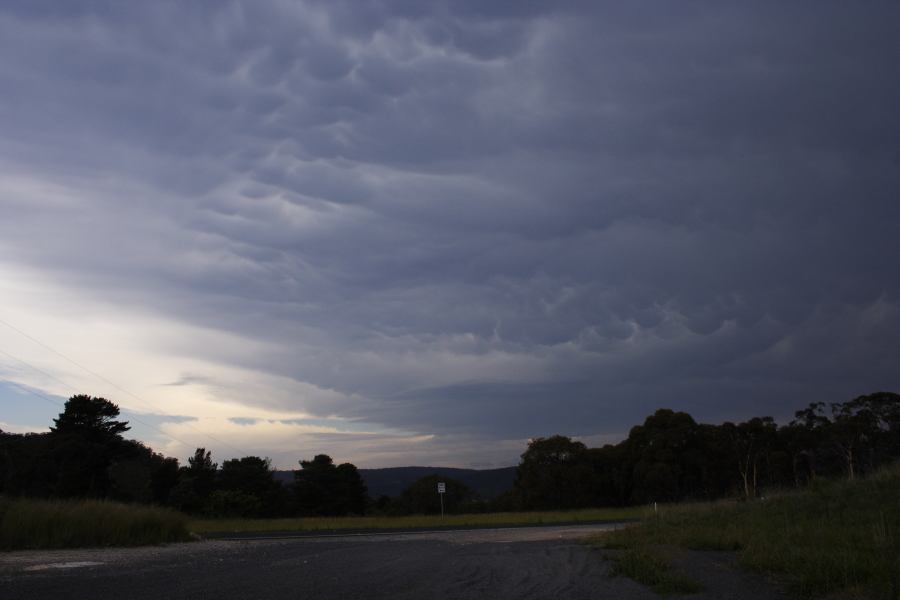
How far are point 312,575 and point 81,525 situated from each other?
1173 cm

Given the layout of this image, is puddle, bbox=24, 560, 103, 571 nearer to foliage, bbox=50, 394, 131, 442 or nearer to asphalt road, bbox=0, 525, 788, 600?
asphalt road, bbox=0, 525, 788, 600

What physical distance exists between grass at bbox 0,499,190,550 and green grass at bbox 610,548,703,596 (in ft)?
48.6

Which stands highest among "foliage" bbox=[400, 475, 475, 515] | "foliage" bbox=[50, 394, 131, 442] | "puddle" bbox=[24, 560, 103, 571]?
"foliage" bbox=[50, 394, 131, 442]

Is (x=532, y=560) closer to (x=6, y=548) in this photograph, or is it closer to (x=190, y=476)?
(x=6, y=548)

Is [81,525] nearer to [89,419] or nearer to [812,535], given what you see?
[812,535]

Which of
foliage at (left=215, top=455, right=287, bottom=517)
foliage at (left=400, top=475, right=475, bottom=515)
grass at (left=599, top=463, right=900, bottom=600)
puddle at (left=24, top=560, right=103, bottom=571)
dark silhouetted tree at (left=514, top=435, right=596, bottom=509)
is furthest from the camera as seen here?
foliage at (left=400, top=475, right=475, bottom=515)

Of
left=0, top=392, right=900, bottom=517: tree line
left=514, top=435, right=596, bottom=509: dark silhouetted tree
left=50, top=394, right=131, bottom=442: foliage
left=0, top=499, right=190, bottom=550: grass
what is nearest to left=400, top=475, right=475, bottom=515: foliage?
left=0, top=392, right=900, bottom=517: tree line

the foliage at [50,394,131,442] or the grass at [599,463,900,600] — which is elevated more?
the foliage at [50,394,131,442]

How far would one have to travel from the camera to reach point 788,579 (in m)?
9.82

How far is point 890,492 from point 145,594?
17231mm

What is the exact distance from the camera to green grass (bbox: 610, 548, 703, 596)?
33.0ft

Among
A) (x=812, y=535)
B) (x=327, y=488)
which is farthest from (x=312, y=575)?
(x=327, y=488)

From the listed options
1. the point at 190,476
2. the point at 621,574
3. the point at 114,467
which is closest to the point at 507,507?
the point at 190,476

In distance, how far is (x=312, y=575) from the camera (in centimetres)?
1196
